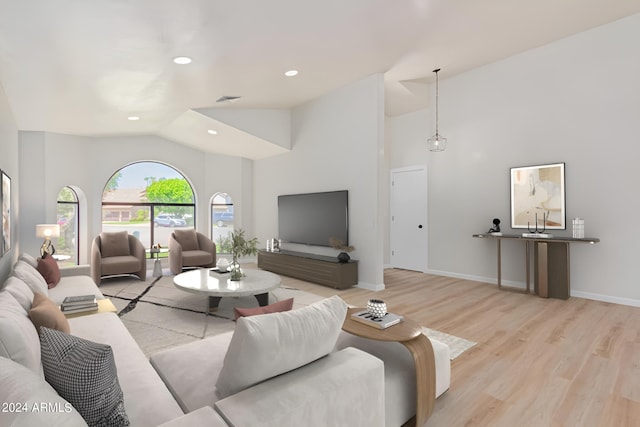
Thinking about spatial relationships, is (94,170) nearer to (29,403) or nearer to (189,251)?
(189,251)

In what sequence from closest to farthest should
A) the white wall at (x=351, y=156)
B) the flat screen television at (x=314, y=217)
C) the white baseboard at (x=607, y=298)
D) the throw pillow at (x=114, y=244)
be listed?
the white baseboard at (x=607, y=298) < the white wall at (x=351, y=156) < the flat screen television at (x=314, y=217) < the throw pillow at (x=114, y=244)

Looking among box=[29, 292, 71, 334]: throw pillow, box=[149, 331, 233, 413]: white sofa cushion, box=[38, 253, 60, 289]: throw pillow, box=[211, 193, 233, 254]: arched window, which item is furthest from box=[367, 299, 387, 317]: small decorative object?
box=[211, 193, 233, 254]: arched window

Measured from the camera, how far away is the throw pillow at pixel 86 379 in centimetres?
115

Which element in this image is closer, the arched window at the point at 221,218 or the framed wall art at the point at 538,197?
the framed wall art at the point at 538,197

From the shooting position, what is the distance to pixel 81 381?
1162 millimetres

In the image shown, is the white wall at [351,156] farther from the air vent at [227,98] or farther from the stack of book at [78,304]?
the stack of book at [78,304]

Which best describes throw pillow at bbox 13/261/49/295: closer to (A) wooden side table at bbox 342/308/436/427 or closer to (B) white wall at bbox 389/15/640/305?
(A) wooden side table at bbox 342/308/436/427

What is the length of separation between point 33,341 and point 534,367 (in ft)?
10.6

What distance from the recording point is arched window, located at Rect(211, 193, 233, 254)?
8.33 meters

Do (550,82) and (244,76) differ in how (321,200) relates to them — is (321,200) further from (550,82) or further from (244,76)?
(550,82)

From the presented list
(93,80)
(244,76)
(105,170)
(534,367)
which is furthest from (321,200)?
(105,170)

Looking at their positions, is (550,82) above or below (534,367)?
above

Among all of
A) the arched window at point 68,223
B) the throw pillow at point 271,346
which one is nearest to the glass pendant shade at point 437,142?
the throw pillow at point 271,346

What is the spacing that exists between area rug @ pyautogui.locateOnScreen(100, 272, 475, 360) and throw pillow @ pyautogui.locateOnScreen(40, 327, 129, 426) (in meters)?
1.84
